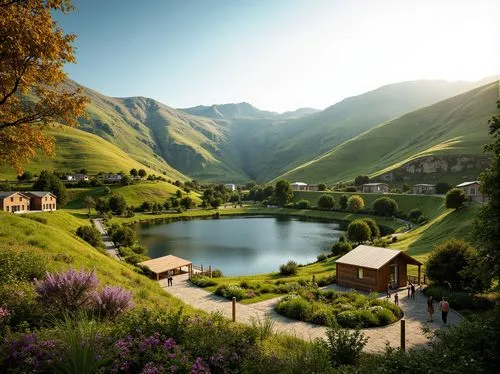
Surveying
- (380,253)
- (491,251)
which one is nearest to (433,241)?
(380,253)

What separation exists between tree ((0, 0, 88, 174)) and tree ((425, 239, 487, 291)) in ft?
106

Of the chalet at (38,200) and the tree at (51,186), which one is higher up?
the tree at (51,186)

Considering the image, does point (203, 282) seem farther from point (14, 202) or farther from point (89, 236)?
point (14, 202)

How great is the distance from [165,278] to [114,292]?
3502 cm

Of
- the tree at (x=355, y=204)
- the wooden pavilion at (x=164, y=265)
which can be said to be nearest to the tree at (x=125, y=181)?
the tree at (x=355, y=204)

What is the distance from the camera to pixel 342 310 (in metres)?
26.1

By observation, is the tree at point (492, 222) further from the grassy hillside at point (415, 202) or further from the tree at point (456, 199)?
the grassy hillside at point (415, 202)

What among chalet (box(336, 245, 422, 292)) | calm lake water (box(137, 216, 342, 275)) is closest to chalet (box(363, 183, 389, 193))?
calm lake water (box(137, 216, 342, 275))

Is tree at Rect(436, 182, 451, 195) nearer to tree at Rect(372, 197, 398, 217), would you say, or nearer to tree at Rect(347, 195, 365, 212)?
tree at Rect(372, 197, 398, 217)

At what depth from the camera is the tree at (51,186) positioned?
108 m

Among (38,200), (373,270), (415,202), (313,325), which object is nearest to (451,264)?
(373,270)

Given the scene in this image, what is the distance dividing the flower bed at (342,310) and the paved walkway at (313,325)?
604 millimetres

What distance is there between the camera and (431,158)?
146125mm

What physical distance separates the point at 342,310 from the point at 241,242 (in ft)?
174
